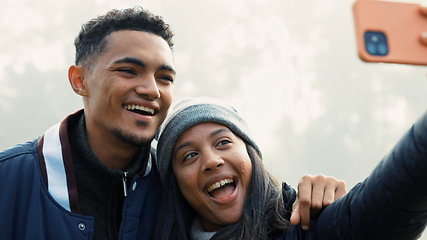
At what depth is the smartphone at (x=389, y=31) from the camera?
4.66 ft

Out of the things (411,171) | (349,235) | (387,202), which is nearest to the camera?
(411,171)

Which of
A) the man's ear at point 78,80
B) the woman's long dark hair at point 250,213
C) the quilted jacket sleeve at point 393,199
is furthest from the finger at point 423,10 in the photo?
the man's ear at point 78,80

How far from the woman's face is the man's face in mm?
507

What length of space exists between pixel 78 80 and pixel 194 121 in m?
1.48

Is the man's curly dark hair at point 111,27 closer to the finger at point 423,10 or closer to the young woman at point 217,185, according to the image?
the young woman at point 217,185

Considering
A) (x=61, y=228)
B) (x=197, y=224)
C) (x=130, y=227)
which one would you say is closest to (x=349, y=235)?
(x=197, y=224)

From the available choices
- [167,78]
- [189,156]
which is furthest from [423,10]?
[167,78]

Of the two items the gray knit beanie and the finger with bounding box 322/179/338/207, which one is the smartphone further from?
the gray knit beanie

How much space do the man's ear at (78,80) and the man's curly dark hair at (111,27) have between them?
0.07 metres

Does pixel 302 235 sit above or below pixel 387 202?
below

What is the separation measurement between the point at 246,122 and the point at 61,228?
1.69m

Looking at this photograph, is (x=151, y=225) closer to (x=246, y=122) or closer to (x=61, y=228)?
(x=61, y=228)

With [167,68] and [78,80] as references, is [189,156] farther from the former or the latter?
[78,80]

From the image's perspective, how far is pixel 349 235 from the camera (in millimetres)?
2277
